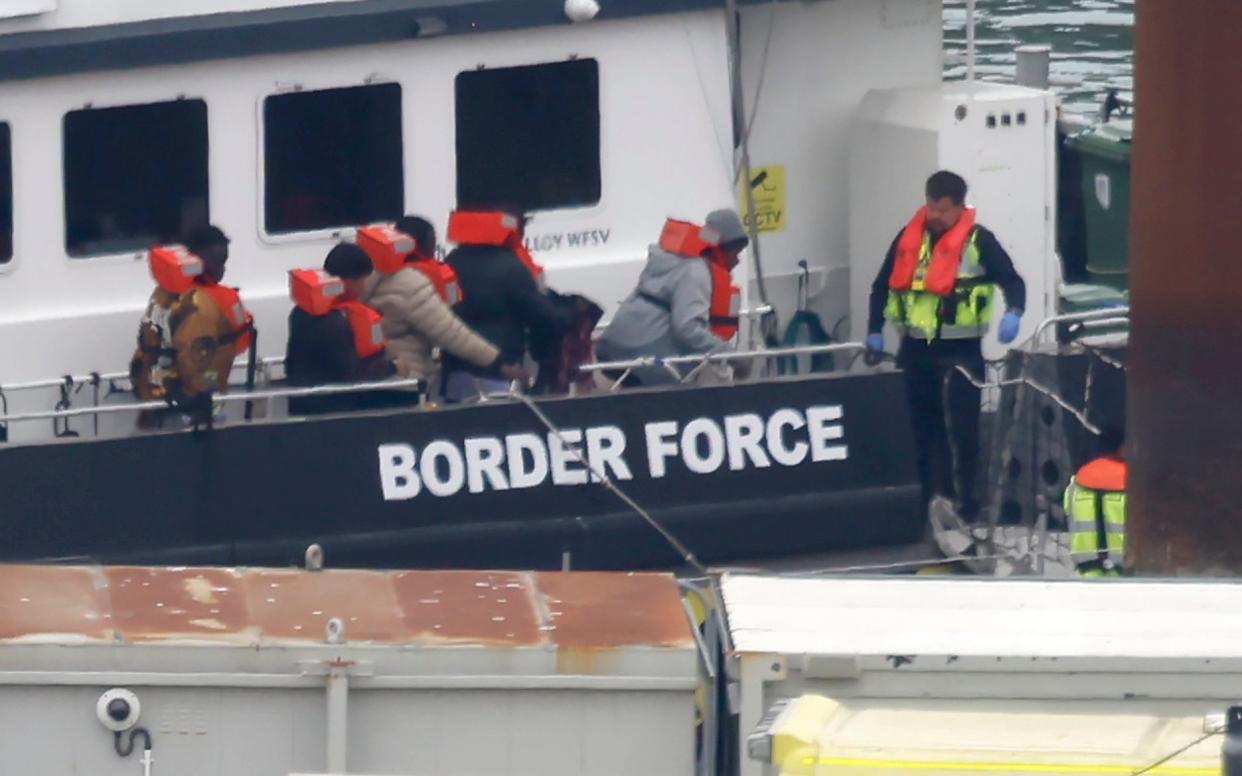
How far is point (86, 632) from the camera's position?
17.3 ft

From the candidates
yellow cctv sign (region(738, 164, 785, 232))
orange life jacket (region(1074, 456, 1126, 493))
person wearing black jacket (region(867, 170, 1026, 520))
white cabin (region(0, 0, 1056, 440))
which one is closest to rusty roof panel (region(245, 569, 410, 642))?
white cabin (region(0, 0, 1056, 440))

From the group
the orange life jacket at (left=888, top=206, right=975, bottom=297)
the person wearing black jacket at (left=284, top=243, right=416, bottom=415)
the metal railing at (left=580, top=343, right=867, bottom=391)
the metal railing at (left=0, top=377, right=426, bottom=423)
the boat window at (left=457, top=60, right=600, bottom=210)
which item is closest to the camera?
the metal railing at (left=0, top=377, right=426, bottom=423)

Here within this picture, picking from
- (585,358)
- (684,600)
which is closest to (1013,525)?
(585,358)

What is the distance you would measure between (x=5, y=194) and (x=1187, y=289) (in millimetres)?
4142

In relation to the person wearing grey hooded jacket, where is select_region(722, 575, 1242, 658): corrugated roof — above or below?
below

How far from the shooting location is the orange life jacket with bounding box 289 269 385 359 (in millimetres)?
8219

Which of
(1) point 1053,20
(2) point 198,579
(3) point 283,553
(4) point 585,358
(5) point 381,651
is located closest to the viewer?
(5) point 381,651

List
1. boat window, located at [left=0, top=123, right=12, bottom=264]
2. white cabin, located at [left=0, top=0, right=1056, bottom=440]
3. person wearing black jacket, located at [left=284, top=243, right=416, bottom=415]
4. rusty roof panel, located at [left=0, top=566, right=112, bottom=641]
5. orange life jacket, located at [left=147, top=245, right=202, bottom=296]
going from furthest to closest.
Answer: white cabin, located at [left=0, top=0, right=1056, bottom=440]
boat window, located at [left=0, top=123, right=12, bottom=264]
person wearing black jacket, located at [left=284, top=243, right=416, bottom=415]
orange life jacket, located at [left=147, top=245, right=202, bottom=296]
rusty roof panel, located at [left=0, top=566, right=112, bottom=641]

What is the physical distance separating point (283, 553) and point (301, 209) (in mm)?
1480

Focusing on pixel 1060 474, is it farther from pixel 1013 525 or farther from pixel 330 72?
pixel 330 72

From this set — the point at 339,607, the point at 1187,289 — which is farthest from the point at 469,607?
the point at 1187,289

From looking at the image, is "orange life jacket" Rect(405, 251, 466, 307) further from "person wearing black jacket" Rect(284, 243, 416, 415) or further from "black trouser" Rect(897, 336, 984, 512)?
"black trouser" Rect(897, 336, 984, 512)

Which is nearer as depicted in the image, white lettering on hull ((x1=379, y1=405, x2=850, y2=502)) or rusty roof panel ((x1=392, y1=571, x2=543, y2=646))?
rusty roof panel ((x1=392, y1=571, x2=543, y2=646))

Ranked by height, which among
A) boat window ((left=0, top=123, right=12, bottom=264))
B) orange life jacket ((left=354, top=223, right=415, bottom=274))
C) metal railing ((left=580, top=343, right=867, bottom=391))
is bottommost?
metal railing ((left=580, top=343, right=867, bottom=391))
